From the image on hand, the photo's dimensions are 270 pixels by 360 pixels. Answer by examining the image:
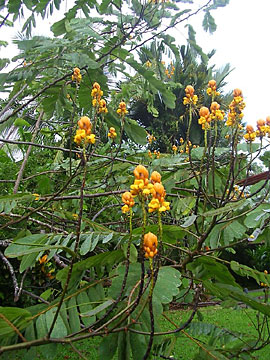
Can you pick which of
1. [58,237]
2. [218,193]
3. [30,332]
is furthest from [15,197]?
[218,193]

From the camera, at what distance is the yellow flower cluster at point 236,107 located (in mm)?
1268

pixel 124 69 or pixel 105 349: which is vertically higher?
pixel 124 69

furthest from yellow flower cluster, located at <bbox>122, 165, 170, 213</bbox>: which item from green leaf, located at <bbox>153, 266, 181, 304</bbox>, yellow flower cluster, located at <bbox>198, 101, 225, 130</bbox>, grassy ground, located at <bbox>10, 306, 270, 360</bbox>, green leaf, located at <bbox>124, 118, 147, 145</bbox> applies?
grassy ground, located at <bbox>10, 306, 270, 360</bbox>

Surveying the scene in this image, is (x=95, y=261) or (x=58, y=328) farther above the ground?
(x=95, y=261)

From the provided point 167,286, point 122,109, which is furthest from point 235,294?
point 122,109

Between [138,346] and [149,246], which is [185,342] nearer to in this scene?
[138,346]

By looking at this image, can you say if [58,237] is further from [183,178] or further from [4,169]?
[4,169]

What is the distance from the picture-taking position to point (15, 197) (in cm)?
162

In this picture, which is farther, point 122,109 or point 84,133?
point 122,109

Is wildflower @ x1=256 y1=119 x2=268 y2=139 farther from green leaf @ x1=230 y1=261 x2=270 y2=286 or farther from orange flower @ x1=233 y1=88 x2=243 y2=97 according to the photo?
green leaf @ x1=230 y1=261 x2=270 y2=286

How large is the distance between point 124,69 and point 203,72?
1178cm

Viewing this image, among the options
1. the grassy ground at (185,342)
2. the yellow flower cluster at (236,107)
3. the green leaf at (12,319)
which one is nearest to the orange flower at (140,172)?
the green leaf at (12,319)

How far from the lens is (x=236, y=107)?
4.23 ft

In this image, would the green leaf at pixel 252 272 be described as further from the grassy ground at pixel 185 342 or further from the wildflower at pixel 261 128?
the grassy ground at pixel 185 342
